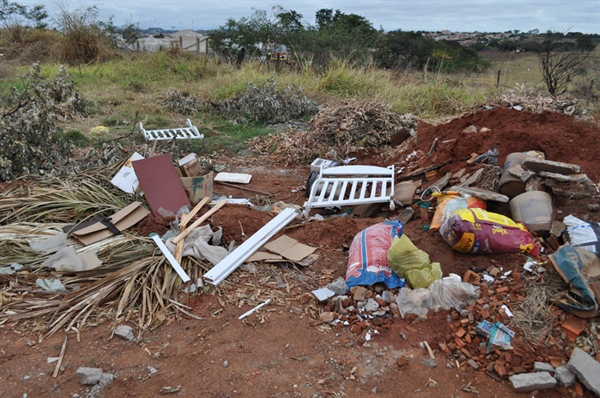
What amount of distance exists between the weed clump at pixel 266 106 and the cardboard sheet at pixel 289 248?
4333 millimetres

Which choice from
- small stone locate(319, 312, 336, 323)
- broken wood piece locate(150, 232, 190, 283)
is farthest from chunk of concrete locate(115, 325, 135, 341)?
small stone locate(319, 312, 336, 323)

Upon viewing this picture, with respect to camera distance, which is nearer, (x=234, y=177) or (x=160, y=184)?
(x=160, y=184)

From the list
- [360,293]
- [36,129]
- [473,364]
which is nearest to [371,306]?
[360,293]

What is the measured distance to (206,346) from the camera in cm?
252

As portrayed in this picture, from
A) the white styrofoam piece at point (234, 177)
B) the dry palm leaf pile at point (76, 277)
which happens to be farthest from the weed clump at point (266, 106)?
the dry palm leaf pile at point (76, 277)

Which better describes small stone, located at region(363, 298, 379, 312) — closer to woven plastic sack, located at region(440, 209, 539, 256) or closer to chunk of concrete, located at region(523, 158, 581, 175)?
woven plastic sack, located at region(440, 209, 539, 256)

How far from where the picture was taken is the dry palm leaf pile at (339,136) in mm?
6047

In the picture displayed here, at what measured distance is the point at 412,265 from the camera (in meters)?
2.87

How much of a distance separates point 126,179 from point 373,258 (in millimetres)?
2649

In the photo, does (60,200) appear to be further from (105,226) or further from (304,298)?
(304,298)

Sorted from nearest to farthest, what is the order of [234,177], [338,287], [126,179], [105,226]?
[338,287]
[105,226]
[126,179]
[234,177]

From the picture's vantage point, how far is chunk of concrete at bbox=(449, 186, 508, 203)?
3521mm

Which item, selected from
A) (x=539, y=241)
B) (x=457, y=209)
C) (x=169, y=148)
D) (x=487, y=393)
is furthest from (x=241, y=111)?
(x=487, y=393)

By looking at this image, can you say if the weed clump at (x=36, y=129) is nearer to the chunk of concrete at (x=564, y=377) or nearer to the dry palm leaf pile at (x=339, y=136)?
the dry palm leaf pile at (x=339, y=136)
